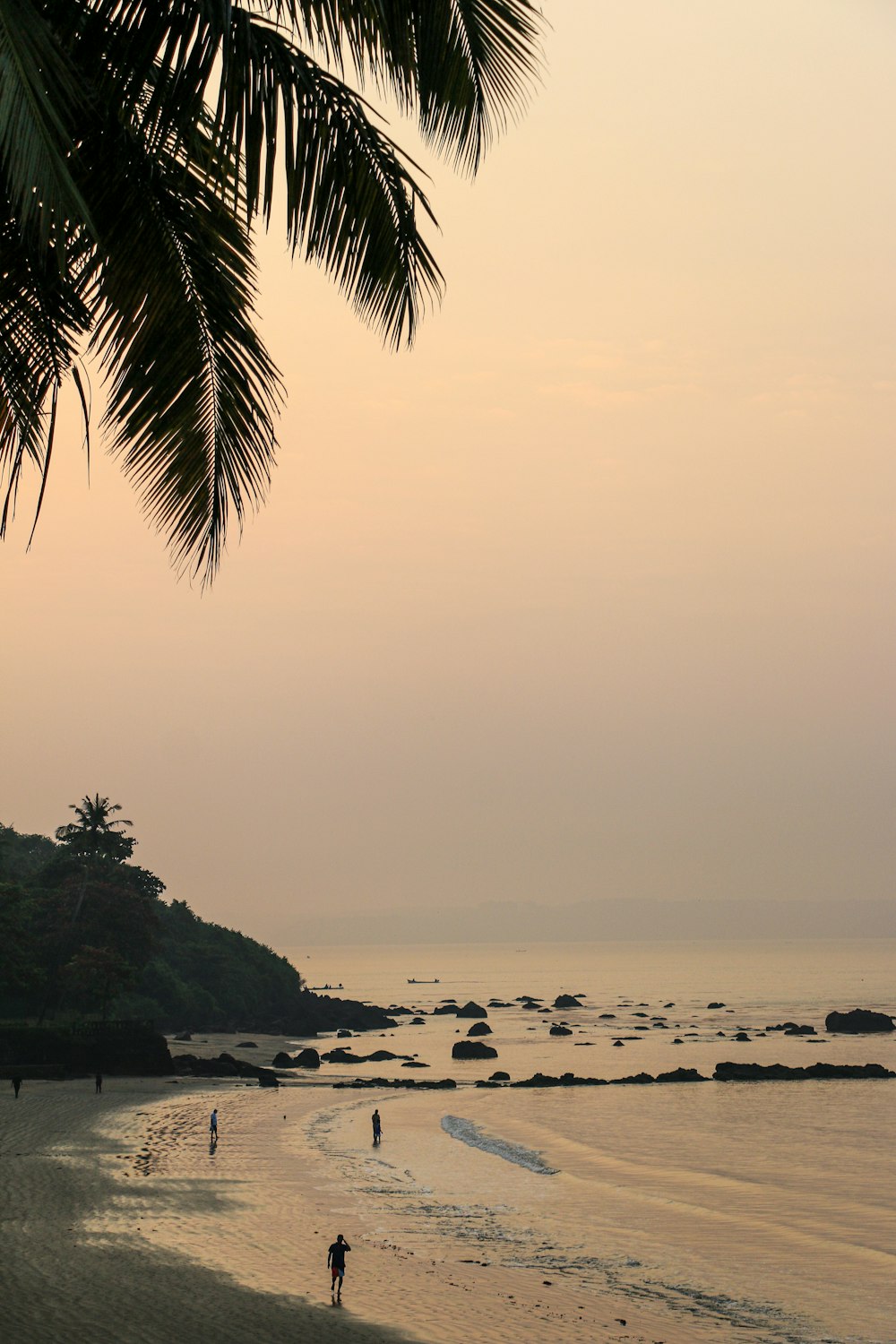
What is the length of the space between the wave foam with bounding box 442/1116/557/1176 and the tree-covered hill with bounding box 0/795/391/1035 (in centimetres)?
2042

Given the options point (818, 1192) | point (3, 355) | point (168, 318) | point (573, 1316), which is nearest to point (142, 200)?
point (168, 318)

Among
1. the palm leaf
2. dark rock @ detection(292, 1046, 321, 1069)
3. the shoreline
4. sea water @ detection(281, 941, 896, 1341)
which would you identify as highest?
the palm leaf

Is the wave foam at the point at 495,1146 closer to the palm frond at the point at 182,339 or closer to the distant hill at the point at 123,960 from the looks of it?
the distant hill at the point at 123,960

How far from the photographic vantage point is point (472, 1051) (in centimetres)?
8038

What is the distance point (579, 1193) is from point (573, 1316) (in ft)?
47.3

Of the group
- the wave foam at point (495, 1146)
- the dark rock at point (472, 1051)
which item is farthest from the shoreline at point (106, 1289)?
the dark rock at point (472, 1051)

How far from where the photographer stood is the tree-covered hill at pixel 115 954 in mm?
58781

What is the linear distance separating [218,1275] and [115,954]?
39.4 m

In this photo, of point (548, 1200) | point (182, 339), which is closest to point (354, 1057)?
point (548, 1200)

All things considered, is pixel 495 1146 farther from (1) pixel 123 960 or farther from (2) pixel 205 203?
(2) pixel 205 203

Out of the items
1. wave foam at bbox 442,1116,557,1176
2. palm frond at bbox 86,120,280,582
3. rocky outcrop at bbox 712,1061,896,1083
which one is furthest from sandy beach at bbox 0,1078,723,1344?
rocky outcrop at bbox 712,1061,896,1083

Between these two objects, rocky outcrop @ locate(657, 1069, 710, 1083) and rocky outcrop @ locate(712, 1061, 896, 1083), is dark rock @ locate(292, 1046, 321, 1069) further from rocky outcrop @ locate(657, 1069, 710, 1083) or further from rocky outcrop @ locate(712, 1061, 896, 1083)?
rocky outcrop @ locate(712, 1061, 896, 1083)

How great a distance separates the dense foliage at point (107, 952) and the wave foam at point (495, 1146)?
20423 millimetres

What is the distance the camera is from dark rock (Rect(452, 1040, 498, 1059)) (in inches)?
3142
